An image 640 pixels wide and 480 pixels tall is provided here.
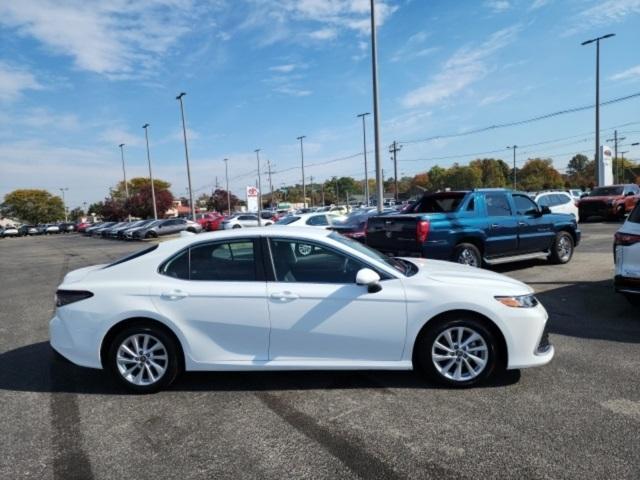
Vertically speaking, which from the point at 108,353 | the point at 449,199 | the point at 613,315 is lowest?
the point at 613,315

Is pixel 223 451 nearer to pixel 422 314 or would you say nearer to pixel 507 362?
pixel 422 314

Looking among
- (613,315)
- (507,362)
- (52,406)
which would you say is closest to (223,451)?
(52,406)

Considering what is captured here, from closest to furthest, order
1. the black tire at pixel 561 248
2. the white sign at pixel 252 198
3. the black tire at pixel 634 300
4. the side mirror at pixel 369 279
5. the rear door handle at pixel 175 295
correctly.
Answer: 1. the side mirror at pixel 369 279
2. the rear door handle at pixel 175 295
3. the black tire at pixel 634 300
4. the black tire at pixel 561 248
5. the white sign at pixel 252 198

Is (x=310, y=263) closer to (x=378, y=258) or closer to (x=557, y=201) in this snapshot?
(x=378, y=258)

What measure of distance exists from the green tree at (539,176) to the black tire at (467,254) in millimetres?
111631

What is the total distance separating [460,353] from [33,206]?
128 metres

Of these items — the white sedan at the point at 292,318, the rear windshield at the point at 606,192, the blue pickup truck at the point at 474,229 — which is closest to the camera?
the white sedan at the point at 292,318

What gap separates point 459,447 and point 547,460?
0.54 metres

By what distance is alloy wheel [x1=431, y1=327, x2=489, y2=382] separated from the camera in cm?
425

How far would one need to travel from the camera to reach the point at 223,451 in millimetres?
3387

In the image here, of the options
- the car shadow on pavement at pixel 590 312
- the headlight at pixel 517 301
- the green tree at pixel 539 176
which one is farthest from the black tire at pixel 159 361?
the green tree at pixel 539 176

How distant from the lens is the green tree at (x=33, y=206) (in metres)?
112

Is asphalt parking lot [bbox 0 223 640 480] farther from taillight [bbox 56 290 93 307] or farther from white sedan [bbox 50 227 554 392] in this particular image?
taillight [bbox 56 290 93 307]

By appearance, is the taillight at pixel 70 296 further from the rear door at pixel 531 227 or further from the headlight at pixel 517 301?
the rear door at pixel 531 227
